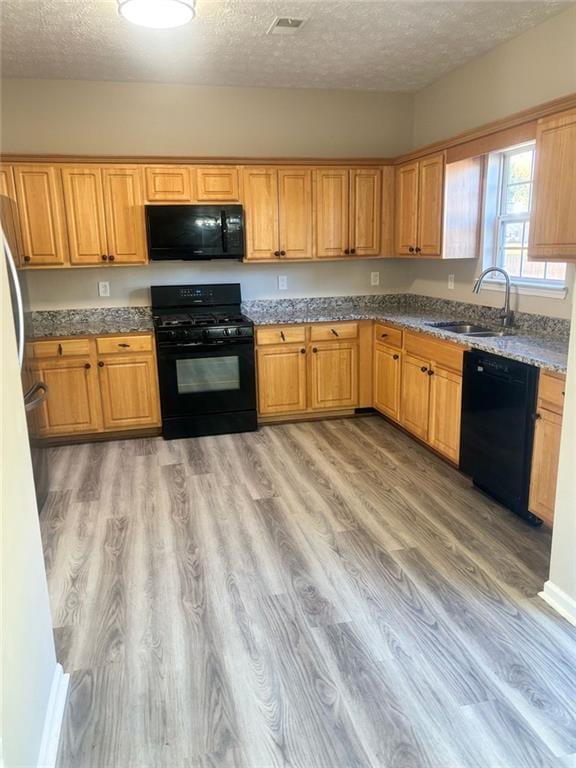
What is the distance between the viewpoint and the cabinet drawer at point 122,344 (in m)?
4.18

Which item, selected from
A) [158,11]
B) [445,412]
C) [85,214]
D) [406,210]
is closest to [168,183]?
[85,214]

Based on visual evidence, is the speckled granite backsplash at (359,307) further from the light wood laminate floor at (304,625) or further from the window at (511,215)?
the light wood laminate floor at (304,625)

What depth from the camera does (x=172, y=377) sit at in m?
4.29

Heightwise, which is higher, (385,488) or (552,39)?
(552,39)

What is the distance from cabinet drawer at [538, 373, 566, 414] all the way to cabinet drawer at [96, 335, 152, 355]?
2.81 meters

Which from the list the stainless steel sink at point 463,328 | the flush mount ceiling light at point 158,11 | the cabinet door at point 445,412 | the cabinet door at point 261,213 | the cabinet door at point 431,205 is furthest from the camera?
the cabinet door at point 261,213

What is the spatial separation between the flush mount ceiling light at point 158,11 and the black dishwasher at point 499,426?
231cm

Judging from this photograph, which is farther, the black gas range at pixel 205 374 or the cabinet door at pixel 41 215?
the black gas range at pixel 205 374

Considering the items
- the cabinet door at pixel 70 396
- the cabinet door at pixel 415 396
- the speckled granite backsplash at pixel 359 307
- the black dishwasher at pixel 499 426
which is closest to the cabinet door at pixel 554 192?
the black dishwasher at pixel 499 426

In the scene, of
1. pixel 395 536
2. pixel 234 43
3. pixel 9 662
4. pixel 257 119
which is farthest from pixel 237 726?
pixel 257 119

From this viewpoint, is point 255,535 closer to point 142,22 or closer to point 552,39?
point 142,22

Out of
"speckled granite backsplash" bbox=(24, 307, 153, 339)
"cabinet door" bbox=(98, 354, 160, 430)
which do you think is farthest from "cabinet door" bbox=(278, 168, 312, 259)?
"cabinet door" bbox=(98, 354, 160, 430)

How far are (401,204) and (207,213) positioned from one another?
163cm

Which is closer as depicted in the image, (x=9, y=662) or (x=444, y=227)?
(x=9, y=662)
